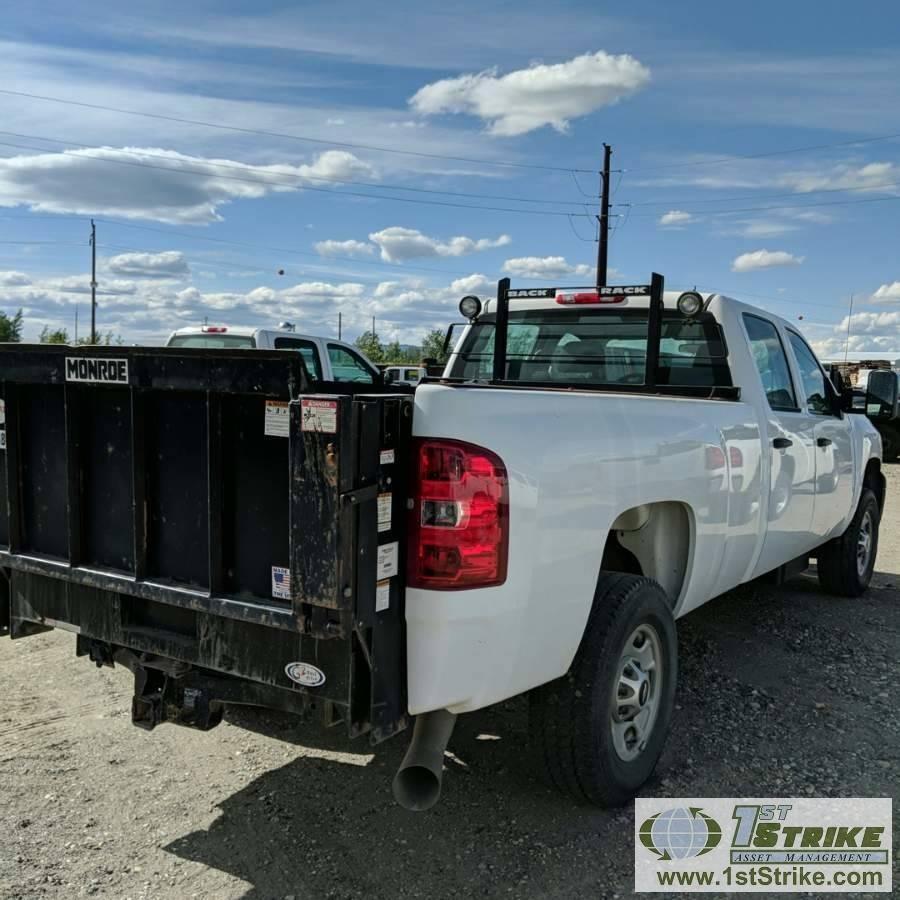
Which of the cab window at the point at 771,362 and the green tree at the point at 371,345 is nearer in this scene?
the cab window at the point at 771,362

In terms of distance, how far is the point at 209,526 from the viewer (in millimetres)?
2764

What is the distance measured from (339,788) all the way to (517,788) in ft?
2.37

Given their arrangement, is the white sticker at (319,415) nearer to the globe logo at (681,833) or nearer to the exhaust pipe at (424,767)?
the exhaust pipe at (424,767)

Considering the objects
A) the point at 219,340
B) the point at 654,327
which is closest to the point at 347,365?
the point at 219,340

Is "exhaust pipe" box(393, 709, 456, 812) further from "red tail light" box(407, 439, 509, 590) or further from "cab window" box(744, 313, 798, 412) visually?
"cab window" box(744, 313, 798, 412)

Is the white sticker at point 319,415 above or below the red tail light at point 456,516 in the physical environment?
above

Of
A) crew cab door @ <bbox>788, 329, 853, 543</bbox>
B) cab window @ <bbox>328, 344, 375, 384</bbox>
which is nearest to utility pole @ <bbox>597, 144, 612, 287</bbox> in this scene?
cab window @ <bbox>328, 344, 375, 384</bbox>

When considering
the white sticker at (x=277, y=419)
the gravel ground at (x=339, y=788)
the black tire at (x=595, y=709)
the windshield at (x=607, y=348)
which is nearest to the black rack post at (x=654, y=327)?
the windshield at (x=607, y=348)

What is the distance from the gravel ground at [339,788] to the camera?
2.99 m

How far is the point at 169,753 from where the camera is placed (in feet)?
12.7

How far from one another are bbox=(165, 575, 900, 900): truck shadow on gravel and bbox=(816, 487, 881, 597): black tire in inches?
59.5

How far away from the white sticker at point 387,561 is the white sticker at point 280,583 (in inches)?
11.4

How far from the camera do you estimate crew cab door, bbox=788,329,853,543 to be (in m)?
5.60

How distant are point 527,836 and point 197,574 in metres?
1.54
